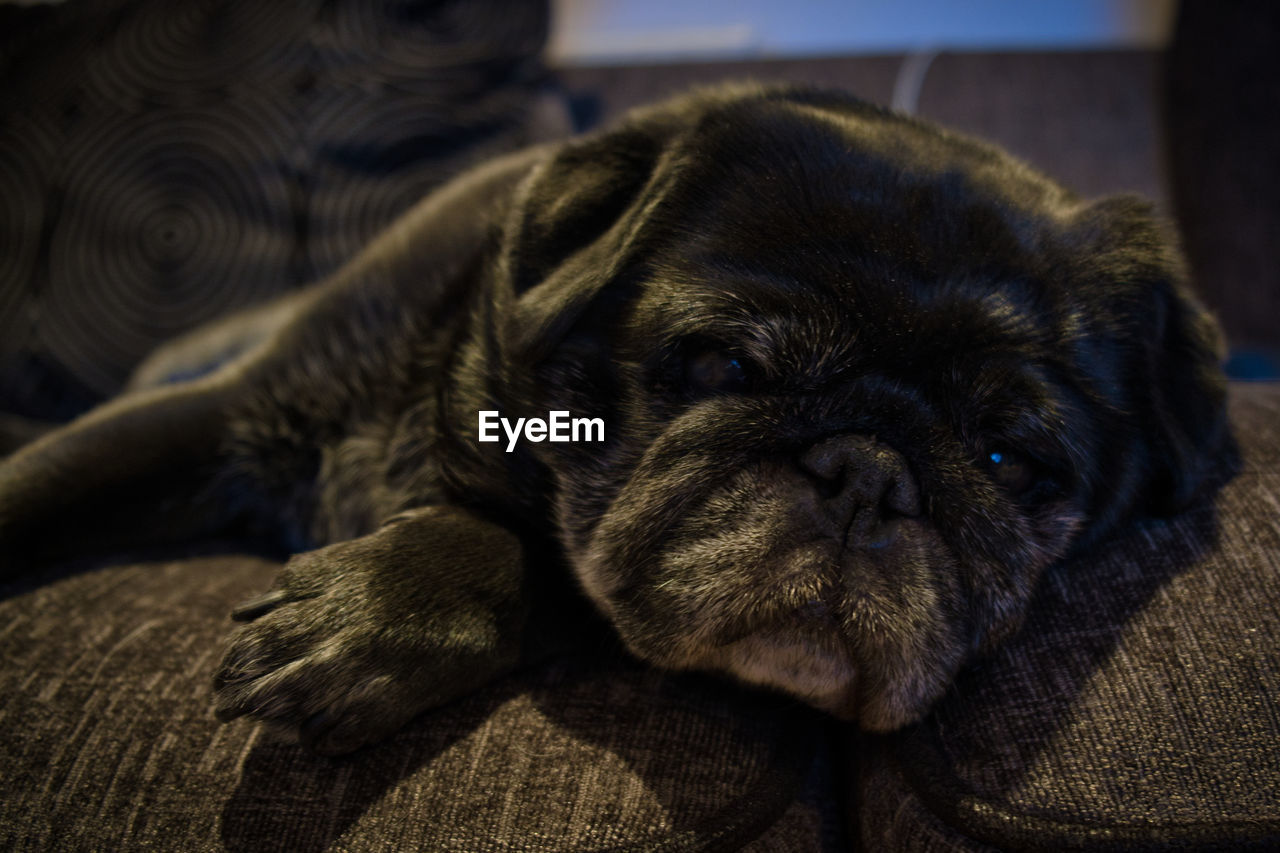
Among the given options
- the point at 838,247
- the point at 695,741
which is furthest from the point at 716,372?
the point at 695,741

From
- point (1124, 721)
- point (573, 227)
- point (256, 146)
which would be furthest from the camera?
point (256, 146)

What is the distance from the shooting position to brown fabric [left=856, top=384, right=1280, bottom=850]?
2.89 ft

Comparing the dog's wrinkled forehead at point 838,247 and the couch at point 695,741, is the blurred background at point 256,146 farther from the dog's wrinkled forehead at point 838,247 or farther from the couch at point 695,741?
the dog's wrinkled forehead at point 838,247

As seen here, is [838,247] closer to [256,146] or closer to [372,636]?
[372,636]

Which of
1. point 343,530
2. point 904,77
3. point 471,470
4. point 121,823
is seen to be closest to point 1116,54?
point 904,77

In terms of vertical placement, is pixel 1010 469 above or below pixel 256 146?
above

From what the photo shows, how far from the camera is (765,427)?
110 cm

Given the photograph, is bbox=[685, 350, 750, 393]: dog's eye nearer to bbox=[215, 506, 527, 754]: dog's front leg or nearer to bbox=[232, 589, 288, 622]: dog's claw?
bbox=[215, 506, 527, 754]: dog's front leg

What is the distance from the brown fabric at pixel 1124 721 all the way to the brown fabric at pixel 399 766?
20cm

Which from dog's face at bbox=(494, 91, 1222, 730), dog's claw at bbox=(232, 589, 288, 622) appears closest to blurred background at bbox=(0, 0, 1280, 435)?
dog's face at bbox=(494, 91, 1222, 730)

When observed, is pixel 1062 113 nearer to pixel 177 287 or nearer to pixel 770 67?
pixel 770 67

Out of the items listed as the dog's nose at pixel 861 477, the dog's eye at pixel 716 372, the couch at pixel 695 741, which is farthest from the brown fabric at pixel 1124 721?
the dog's eye at pixel 716 372

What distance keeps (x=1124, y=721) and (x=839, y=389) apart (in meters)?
0.54

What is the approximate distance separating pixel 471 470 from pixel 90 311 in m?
1.83
